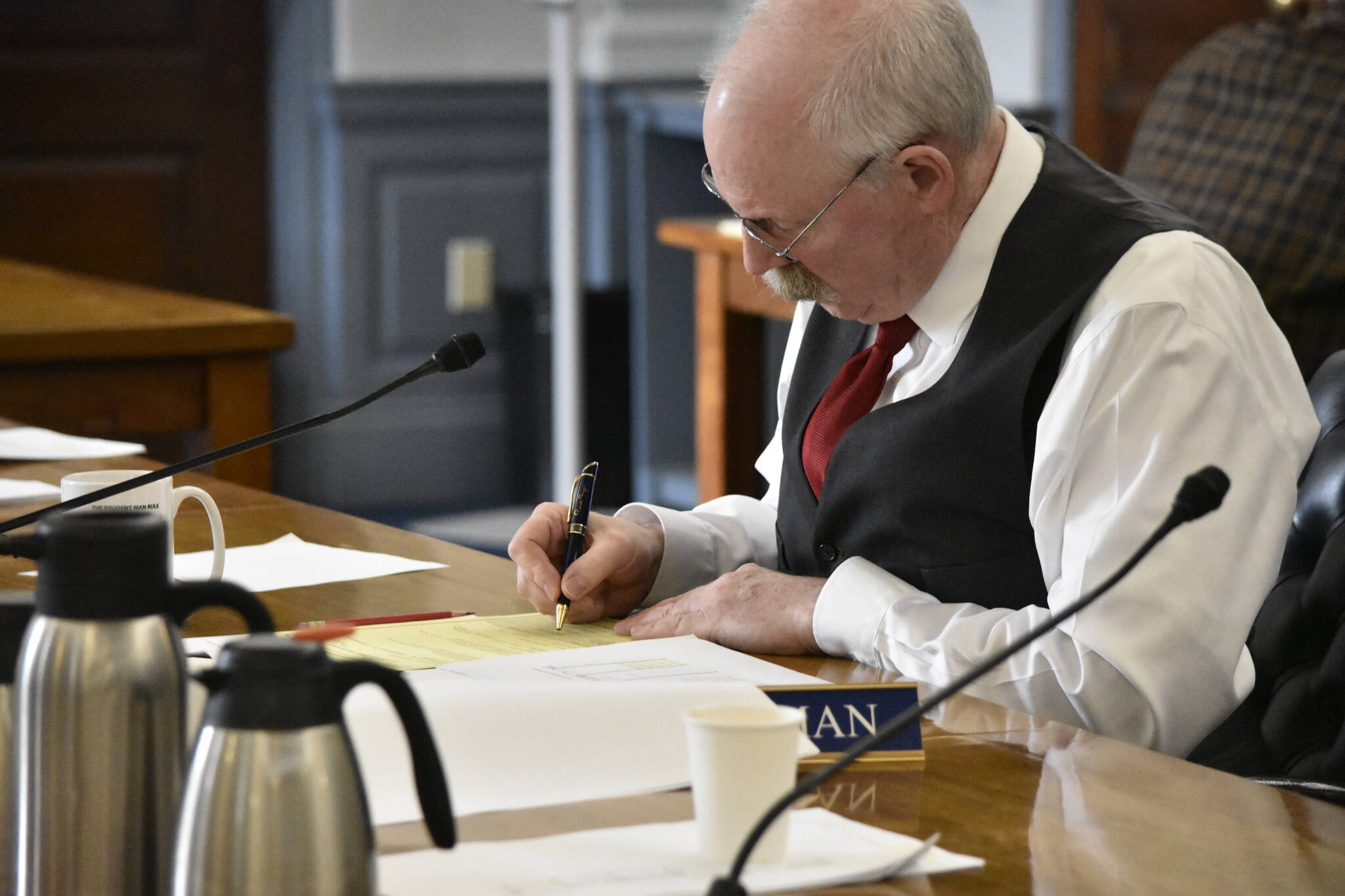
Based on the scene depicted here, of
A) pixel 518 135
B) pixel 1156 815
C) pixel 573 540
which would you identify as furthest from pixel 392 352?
pixel 1156 815

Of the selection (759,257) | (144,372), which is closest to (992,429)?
(759,257)

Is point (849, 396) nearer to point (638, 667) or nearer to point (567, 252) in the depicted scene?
point (638, 667)

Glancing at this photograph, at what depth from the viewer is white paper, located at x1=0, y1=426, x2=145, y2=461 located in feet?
6.39

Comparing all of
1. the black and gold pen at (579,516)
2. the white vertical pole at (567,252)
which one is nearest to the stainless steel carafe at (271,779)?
the black and gold pen at (579,516)

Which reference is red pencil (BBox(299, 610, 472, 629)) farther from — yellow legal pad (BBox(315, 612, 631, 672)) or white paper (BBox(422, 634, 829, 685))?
white paper (BBox(422, 634, 829, 685))

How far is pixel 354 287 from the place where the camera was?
13.6ft

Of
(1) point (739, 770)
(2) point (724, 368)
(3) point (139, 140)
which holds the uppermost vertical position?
(3) point (139, 140)

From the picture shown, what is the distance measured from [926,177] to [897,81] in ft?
0.30

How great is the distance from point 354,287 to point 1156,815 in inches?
137

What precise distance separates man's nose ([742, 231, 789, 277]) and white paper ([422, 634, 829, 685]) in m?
0.41

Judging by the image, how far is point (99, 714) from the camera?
2.15ft

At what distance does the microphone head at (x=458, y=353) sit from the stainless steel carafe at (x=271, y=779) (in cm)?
57

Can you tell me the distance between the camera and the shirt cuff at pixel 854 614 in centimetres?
123

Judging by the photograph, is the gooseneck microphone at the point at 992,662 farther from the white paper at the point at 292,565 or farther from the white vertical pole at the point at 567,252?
the white vertical pole at the point at 567,252
